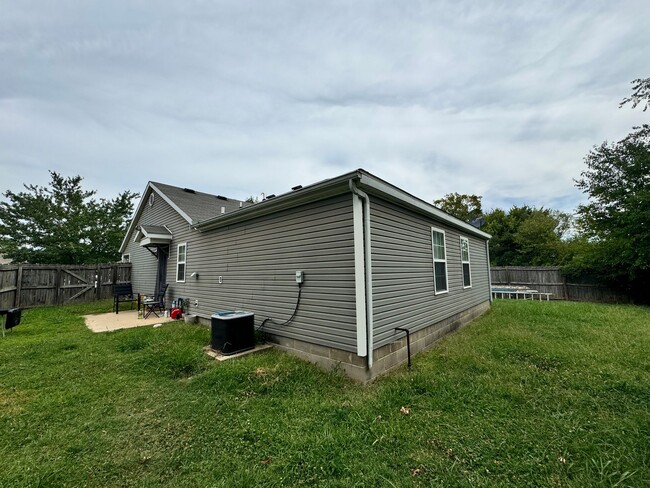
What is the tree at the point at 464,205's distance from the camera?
23359mm

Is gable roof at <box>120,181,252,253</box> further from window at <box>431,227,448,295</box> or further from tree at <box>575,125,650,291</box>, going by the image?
tree at <box>575,125,650,291</box>

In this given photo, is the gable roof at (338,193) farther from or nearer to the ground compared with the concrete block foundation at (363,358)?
farther from the ground

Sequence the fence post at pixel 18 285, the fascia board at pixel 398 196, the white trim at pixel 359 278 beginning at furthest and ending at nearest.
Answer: the fence post at pixel 18 285
the fascia board at pixel 398 196
the white trim at pixel 359 278

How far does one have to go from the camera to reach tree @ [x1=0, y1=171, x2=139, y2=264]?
14359 millimetres

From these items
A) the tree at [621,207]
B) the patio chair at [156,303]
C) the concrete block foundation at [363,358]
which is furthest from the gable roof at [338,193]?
the tree at [621,207]

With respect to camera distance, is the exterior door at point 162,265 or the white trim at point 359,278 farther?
the exterior door at point 162,265

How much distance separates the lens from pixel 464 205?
23.6 m

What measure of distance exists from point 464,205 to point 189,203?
71.4 feet

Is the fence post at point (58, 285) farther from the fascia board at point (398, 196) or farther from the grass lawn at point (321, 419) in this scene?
the fascia board at point (398, 196)

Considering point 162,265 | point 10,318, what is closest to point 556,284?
point 162,265

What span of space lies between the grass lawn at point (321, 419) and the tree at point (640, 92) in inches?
259

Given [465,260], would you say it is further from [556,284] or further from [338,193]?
[556,284]

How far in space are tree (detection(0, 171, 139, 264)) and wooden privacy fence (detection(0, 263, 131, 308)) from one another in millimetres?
5034

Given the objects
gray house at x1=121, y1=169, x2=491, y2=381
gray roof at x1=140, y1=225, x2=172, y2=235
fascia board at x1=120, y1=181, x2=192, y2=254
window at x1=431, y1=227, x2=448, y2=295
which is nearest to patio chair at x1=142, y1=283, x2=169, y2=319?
gray house at x1=121, y1=169, x2=491, y2=381
